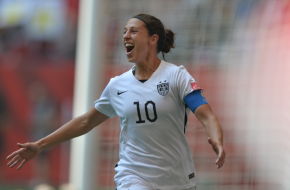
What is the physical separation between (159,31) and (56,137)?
0.89m

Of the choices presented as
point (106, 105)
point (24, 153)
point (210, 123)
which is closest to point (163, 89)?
point (210, 123)

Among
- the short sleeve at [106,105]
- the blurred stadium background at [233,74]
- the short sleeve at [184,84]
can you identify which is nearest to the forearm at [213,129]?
the short sleeve at [184,84]

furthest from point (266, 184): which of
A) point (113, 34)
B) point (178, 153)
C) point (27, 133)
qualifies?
point (27, 133)

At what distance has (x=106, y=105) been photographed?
4500mm

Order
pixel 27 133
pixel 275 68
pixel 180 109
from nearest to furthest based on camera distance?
pixel 180 109 → pixel 275 68 → pixel 27 133

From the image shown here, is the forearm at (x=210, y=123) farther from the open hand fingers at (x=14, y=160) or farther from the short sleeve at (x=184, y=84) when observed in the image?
the open hand fingers at (x=14, y=160)

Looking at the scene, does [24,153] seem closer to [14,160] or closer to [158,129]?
[14,160]

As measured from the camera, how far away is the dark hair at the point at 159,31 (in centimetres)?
428

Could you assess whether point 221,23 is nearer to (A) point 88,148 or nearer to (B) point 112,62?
(B) point 112,62

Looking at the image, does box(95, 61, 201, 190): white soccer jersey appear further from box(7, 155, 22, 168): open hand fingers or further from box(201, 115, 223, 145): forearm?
box(7, 155, 22, 168): open hand fingers

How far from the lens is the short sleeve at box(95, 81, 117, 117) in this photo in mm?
4461

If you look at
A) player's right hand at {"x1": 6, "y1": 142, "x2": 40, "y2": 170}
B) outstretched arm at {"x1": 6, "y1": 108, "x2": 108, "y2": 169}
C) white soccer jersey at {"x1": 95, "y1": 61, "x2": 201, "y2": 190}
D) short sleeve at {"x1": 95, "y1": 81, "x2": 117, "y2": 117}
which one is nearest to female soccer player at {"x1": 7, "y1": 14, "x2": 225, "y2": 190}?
white soccer jersey at {"x1": 95, "y1": 61, "x2": 201, "y2": 190}

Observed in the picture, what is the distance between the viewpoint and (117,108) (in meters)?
4.32

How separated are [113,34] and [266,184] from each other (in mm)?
1703
